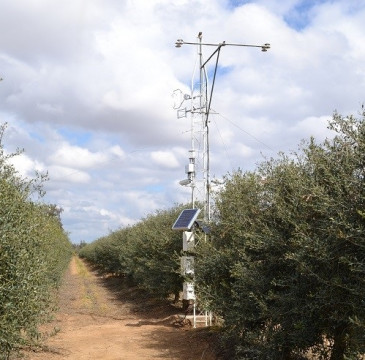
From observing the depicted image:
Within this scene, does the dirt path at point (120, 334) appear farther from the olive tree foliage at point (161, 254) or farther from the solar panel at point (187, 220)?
the solar panel at point (187, 220)

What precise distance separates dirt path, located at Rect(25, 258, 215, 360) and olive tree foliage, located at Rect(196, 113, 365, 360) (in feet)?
9.99

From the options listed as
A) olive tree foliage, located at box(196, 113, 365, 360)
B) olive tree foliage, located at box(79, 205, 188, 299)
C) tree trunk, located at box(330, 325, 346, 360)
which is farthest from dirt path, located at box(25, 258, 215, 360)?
tree trunk, located at box(330, 325, 346, 360)

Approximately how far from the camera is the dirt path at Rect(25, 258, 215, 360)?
12.8 metres

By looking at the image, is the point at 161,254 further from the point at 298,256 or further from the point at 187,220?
the point at 298,256

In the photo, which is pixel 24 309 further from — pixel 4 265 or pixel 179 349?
pixel 179 349

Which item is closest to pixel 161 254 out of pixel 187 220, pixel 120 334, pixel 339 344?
pixel 120 334

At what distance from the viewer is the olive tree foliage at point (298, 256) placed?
22.6ft

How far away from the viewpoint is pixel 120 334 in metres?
16.2

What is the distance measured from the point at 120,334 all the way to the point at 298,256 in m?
10.2

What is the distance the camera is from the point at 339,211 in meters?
6.75

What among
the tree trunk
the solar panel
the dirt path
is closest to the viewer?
the tree trunk

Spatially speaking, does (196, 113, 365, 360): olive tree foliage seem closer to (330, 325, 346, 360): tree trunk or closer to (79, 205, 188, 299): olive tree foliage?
(330, 325, 346, 360): tree trunk

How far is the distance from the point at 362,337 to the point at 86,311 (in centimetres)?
1888

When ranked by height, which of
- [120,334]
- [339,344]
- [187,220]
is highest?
[187,220]
